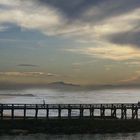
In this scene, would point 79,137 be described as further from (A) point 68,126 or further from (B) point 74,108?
(B) point 74,108

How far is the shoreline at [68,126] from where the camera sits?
69250mm

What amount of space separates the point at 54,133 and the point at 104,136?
25.8 ft

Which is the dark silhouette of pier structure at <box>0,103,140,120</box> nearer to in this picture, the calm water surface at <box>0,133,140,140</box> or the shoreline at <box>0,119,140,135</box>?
the shoreline at <box>0,119,140,135</box>

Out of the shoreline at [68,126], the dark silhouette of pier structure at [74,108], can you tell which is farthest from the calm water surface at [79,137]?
the dark silhouette of pier structure at [74,108]

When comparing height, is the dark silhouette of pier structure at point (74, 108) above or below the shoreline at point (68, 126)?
above

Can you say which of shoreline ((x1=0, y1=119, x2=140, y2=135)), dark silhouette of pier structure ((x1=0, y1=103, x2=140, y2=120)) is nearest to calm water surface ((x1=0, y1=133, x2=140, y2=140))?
shoreline ((x1=0, y1=119, x2=140, y2=135))

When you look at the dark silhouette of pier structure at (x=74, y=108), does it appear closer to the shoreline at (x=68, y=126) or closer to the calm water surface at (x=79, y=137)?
the shoreline at (x=68, y=126)

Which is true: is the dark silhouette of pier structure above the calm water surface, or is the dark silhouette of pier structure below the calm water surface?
above

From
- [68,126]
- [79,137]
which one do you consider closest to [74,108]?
[68,126]

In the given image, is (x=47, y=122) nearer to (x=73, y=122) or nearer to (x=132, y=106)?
(x=73, y=122)

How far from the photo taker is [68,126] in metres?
71.2

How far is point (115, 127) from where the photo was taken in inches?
2830

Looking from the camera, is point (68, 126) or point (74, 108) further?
point (74, 108)

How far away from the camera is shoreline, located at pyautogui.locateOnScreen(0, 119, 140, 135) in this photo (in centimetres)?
6925
